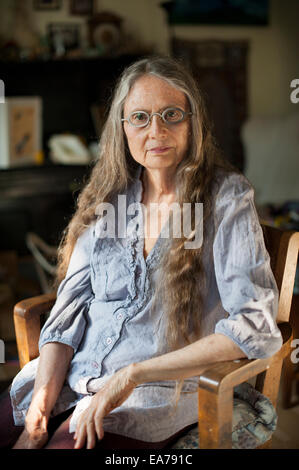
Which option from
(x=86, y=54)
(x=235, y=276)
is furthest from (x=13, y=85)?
(x=235, y=276)

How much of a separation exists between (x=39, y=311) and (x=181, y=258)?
42cm

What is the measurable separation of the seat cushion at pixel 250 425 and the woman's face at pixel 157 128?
0.59 meters

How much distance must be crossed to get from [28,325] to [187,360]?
47cm

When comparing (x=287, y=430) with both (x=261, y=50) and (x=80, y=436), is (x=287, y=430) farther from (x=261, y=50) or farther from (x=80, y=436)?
(x=261, y=50)

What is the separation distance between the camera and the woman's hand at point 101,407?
108 cm

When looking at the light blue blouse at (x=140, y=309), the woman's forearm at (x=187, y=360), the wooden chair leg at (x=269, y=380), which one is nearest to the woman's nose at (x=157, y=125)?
the light blue blouse at (x=140, y=309)

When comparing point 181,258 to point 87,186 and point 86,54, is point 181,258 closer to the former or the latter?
point 87,186

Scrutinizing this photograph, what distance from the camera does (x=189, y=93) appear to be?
1222 mm

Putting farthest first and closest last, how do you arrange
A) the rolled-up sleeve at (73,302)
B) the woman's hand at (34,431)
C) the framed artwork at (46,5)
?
the framed artwork at (46,5) < the rolled-up sleeve at (73,302) < the woman's hand at (34,431)

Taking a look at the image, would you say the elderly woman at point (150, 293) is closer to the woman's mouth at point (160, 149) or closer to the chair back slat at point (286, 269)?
the woman's mouth at point (160, 149)

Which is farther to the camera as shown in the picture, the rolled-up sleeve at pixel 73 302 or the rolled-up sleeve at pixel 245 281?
the rolled-up sleeve at pixel 73 302

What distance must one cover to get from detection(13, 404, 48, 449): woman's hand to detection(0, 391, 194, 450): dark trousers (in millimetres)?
18

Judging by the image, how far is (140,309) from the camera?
4.07 feet

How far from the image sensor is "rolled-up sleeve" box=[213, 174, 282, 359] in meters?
1.09
